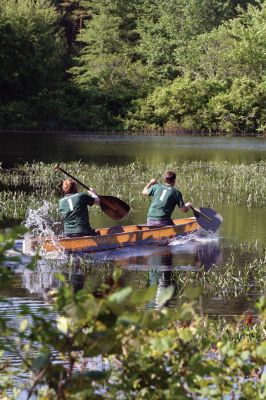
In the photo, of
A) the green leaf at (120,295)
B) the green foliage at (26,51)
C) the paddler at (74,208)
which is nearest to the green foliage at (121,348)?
the green leaf at (120,295)

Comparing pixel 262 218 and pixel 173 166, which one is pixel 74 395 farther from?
pixel 173 166

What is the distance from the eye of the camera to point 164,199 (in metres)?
16.6

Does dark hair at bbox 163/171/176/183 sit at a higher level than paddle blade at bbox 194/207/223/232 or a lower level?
higher

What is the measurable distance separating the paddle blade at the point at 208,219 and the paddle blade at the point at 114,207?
138cm

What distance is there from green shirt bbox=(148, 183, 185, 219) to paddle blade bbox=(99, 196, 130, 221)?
695mm

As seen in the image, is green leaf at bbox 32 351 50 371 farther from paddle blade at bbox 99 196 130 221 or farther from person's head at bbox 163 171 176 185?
paddle blade at bbox 99 196 130 221

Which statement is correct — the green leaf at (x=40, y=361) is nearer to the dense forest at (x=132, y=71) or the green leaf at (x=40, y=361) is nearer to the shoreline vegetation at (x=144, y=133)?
the shoreline vegetation at (x=144, y=133)

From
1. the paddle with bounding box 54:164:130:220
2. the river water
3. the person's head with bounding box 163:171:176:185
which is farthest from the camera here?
the paddle with bounding box 54:164:130:220

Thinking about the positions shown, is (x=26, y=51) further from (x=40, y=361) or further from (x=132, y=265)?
(x=40, y=361)

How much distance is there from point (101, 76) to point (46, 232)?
5695cm

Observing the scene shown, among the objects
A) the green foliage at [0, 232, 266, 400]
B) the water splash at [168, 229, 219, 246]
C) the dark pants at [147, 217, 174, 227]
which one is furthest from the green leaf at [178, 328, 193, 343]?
the dark pants at [147, 217, 174, 227]

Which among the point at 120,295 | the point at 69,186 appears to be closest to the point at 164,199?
the point at 69,186

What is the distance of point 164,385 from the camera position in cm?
425

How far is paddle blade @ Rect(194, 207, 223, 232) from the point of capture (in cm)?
1762
